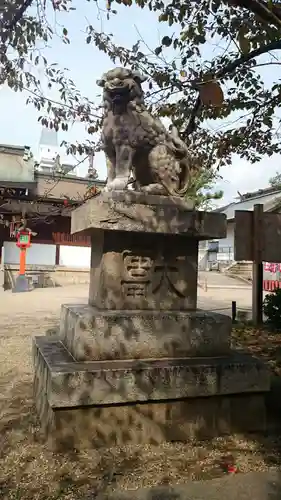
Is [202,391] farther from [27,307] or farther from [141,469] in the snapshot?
[27,307]

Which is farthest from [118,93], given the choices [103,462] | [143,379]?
[103,462]

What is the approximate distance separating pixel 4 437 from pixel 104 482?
994 millimetres

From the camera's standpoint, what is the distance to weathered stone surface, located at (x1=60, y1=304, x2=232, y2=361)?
2.77 metres

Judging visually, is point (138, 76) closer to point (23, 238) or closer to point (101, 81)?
point (101, 81)

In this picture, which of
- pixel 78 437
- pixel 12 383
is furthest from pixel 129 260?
→ pixel 12 383

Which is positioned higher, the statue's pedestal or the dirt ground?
the statue's pedestal

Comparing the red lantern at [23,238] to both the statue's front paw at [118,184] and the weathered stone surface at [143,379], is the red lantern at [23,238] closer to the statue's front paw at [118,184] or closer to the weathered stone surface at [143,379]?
the statue's front paw at [118,184]

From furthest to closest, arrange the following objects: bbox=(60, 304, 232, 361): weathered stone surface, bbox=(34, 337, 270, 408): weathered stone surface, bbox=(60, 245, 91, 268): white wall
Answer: bbox=(60, 245, 91, 268): white wall
bbox=(60, 304, 232, 361): weathered stone surface
bbox=(34, 337, 270, 408): weathered stone surface

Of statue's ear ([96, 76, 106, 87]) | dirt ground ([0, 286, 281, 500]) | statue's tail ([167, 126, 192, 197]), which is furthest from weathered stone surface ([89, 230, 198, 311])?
statue's ear ([96, 76, 106, 87])

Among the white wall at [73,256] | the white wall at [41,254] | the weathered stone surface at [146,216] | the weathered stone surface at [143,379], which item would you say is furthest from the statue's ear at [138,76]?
the white wall at [73,256]

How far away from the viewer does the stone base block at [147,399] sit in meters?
2.49

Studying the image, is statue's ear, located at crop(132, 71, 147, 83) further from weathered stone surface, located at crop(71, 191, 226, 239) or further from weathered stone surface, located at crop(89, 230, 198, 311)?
weathered stone surface, located at crop(89, 230, 198, 311)

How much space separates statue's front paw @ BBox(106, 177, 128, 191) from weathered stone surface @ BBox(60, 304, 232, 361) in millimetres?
972

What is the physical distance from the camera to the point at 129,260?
307 centimetres
